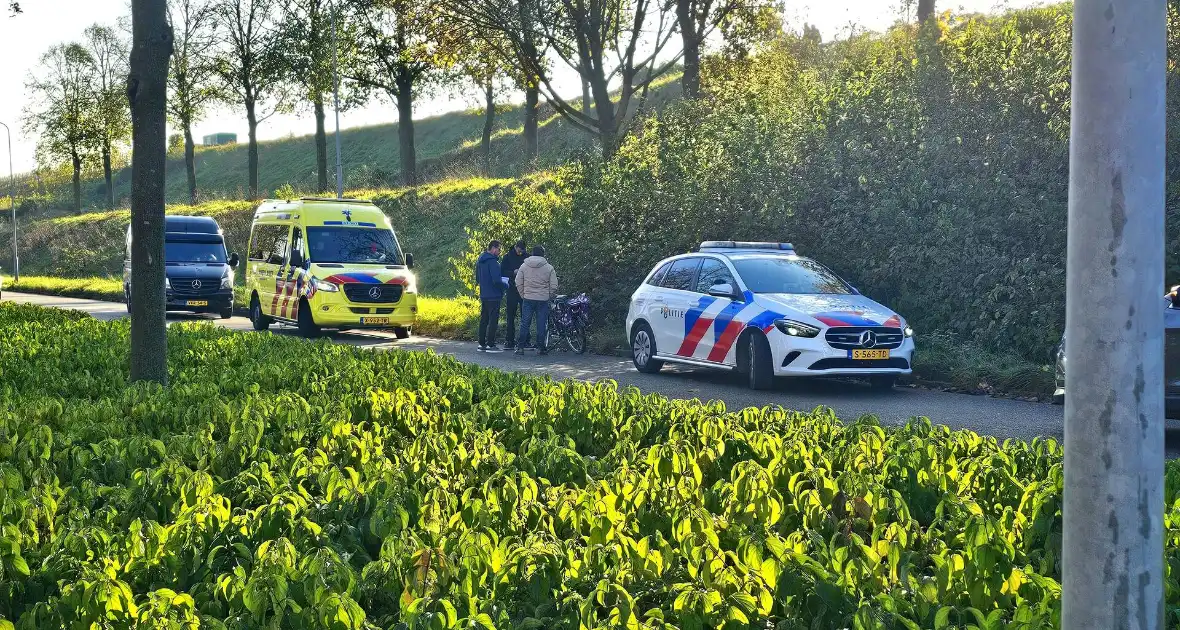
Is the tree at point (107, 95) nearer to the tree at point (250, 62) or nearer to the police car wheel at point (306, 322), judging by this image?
the tree at point (250, 62)

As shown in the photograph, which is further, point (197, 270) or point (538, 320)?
point (197, 270)

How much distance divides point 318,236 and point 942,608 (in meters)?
19.3

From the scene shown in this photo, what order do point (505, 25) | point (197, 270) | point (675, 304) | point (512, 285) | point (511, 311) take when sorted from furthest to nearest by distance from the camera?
point (197, 270) < point (505, 25) < point (512, 285) < point (511, 311) < point (675, 304)

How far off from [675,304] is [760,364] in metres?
1.84

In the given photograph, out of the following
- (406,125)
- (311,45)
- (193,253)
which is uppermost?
(311,45)

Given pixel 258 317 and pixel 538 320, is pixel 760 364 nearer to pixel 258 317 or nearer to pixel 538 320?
pixel 538 320

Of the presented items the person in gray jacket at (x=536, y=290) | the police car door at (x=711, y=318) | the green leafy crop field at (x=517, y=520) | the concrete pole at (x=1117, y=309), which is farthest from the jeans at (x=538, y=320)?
the concrete pole at (x=1117, y=309)

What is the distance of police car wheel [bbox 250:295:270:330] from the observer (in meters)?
22.9

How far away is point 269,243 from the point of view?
22531 mm

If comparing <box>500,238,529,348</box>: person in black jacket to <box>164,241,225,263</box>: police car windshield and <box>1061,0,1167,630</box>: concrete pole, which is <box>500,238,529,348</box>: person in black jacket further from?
<box>1061,0,1167,630</box>: concrete pole

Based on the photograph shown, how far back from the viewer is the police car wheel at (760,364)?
12.8 m

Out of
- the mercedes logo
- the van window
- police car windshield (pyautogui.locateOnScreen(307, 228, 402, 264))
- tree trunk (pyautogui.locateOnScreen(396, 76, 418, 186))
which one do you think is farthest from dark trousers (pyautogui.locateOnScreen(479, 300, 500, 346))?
tree trunk (pyautogui.locateOnScreen(396, 76, 418, 186))

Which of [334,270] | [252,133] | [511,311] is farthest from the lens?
[252,133]

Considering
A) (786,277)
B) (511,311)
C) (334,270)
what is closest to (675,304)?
(786,277)
